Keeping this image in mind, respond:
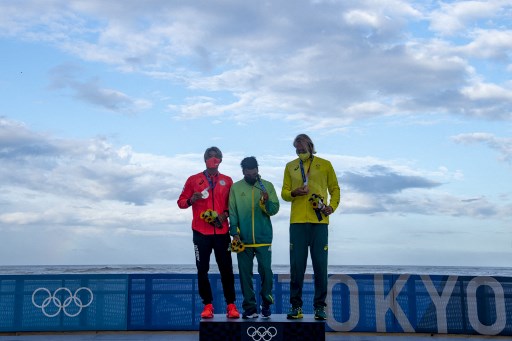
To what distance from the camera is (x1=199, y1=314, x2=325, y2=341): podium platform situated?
6527 millimetres

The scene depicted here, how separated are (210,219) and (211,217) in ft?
0.08

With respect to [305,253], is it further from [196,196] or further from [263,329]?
[196,196]

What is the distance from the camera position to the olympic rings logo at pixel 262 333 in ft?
21.6

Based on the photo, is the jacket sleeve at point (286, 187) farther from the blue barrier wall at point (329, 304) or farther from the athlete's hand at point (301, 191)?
the blue barrier wall at point (329, 304)

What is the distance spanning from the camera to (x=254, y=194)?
6859mm

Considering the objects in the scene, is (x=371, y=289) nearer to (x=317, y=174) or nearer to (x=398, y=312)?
(x=398, y=312)

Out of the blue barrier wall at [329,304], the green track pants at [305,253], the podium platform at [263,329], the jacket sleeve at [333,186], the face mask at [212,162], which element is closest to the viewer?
the podium platform at [263,329]

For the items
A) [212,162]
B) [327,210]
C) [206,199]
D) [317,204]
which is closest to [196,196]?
[206,199]

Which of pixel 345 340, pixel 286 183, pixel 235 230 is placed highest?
pixel 286 183

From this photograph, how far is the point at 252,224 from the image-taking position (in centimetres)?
676

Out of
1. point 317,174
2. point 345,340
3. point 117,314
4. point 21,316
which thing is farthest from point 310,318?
point 21,316

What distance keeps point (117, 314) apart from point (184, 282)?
1199 mm

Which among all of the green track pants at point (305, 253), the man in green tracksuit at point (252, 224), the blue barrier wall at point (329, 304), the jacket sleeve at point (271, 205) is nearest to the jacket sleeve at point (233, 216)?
the man in green tracksuit at point (252, 224)

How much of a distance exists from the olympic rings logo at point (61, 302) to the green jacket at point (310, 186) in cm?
493
